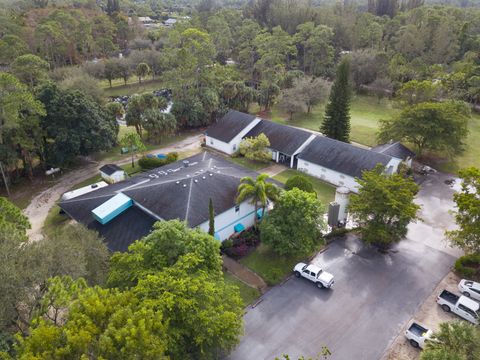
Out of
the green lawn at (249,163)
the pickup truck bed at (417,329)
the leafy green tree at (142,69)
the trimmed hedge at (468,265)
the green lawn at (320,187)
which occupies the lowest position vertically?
the green lawn at (249,163)

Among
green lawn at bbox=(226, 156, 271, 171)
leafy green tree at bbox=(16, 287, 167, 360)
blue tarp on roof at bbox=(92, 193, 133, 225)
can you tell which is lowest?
green lawn at bbox=(226, 156, 271, 171)

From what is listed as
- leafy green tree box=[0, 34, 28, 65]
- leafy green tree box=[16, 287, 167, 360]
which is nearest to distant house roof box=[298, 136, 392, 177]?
leafy green tree box=[16, 287, 167, 360]

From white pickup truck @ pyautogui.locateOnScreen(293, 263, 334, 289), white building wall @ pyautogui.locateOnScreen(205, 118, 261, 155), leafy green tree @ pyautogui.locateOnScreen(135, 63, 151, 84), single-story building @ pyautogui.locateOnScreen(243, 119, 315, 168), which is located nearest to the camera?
white pickup truck @ pyautogui.locateOnScreen(293, 263, 334, 289)

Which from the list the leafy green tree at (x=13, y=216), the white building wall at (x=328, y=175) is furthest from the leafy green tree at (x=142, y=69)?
the leafy green tree at (x=13, y=216)

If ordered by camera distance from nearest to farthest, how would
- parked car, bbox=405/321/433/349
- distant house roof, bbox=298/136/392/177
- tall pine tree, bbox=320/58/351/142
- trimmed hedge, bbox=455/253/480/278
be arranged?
parked car, bbox=405/321/433/349 < trimmed hedge, bbox=455/253/480/278 < distant house roof, bbox=298/136/392/177 < tall pine tree, bbox=320/58/351/142

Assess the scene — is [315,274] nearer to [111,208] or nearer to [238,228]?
[238,228]

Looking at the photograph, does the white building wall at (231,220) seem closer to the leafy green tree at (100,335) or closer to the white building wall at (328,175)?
the white building wall at (328,175)

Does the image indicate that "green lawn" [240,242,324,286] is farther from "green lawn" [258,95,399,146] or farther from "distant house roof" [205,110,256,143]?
"green lawn" [258,95,399,146]
